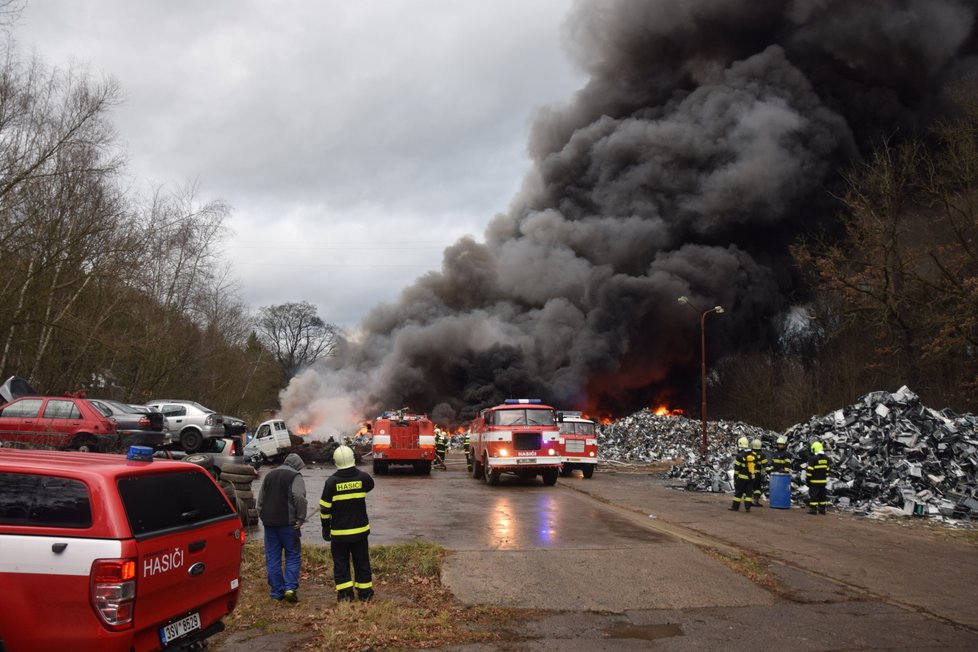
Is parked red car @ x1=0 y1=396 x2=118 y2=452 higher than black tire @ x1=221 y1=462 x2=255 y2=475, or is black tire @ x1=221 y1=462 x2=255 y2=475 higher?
parked red car @ x1=0 y1=396 x2=118 y2=452

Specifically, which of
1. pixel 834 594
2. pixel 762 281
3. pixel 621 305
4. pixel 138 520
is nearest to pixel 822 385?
pixel 762 281

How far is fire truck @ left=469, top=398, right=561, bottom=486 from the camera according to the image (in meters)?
18.2

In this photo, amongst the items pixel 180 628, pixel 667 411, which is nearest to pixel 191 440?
pixel 180 628

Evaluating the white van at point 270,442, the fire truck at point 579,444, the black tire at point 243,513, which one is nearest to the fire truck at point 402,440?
the fire truck at point 579,444

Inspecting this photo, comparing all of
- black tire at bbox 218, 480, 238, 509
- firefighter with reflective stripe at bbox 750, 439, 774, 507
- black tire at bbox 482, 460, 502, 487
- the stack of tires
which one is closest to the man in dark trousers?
black tire at bbox 218, 480, 238, 509

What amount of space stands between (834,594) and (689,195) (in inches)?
1472

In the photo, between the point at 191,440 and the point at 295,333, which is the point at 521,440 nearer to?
the point at 191,440

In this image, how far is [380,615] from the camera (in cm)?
596

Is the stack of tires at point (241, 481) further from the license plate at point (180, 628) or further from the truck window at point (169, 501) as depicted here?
the license plate at point (180, 628)

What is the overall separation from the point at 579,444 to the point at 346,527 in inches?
665

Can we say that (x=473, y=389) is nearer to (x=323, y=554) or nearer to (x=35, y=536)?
(x=323, y=554)

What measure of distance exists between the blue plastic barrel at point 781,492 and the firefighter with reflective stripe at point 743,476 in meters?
0.91

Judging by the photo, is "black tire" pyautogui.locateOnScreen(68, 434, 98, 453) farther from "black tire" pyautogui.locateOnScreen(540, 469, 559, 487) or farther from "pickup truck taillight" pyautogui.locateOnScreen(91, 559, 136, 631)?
"pickup truck taillight" pyautogui.locateOnScreen(91, 559, 136, 631)

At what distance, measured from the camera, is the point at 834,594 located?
702cm
